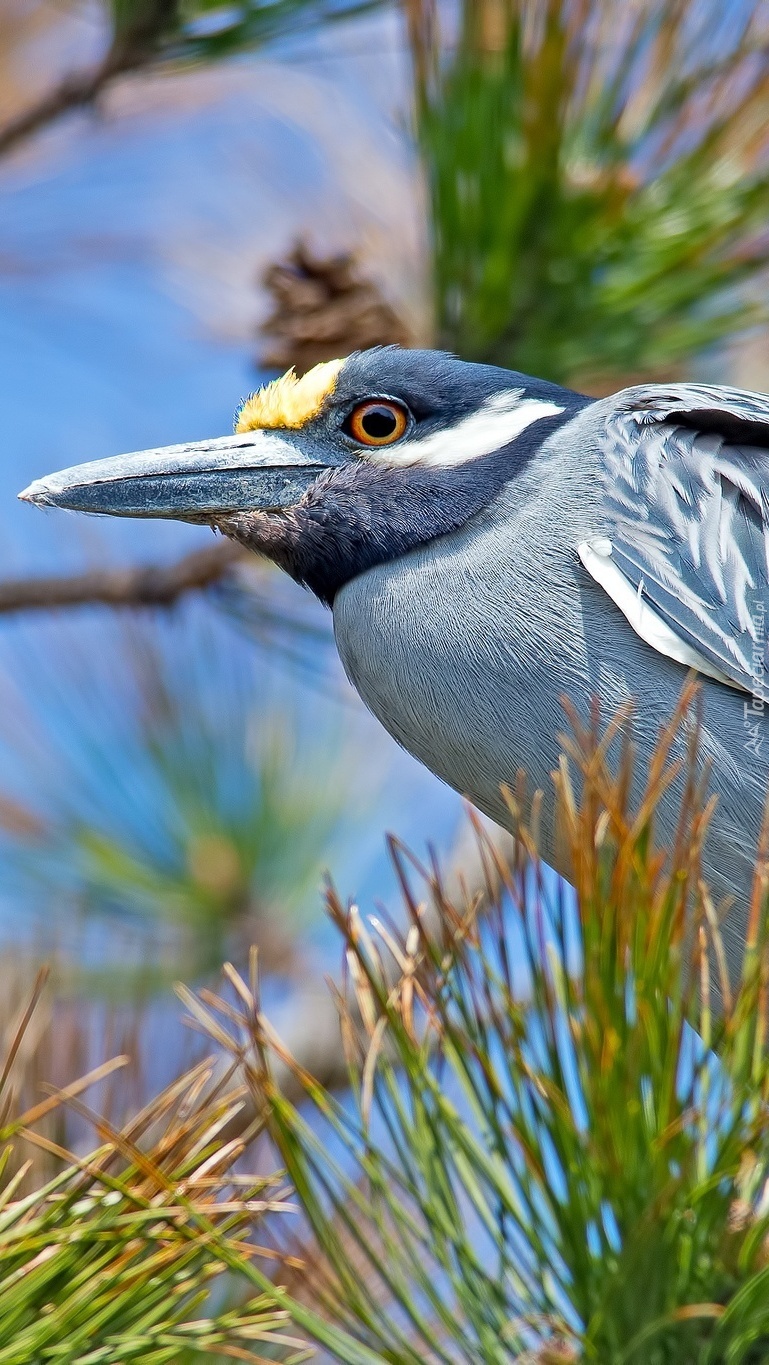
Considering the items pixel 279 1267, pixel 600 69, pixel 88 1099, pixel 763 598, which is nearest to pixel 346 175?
pixel 600 69

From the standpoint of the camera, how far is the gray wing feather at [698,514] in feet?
7.24

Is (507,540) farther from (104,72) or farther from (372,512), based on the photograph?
(104,72)

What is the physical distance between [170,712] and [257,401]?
111cm

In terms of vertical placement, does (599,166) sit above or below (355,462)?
above

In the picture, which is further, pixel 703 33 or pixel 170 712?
pixel 170 712

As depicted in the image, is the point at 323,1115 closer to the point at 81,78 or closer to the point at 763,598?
the point at 763,598

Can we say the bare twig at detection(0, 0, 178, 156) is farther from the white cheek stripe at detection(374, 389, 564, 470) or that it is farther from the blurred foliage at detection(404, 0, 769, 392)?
the white cheek stripe at detection(374, 389, 564, 470)

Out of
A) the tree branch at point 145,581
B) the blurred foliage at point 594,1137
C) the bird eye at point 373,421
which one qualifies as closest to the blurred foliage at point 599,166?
the bird eye at point 373,421

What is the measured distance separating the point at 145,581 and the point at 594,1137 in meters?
1.83

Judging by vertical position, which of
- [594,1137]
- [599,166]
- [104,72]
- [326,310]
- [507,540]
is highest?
[104,72]

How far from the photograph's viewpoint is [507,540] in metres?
2.40

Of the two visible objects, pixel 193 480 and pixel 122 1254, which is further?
pixel 193 480

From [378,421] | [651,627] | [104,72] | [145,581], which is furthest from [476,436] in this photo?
[104,72]

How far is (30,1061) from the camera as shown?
6.60 ft
